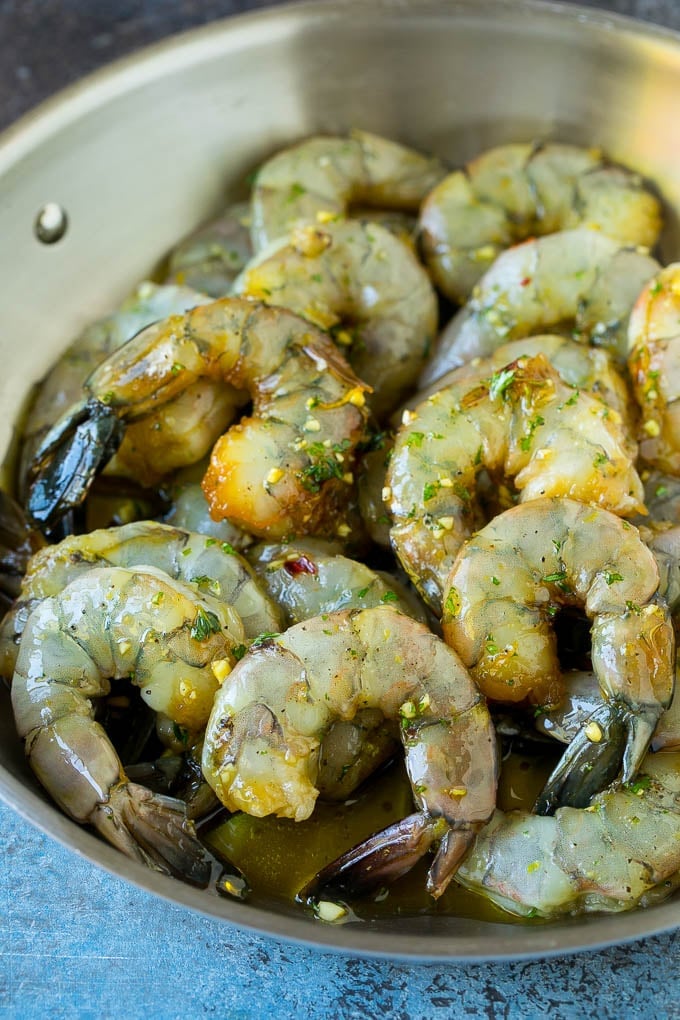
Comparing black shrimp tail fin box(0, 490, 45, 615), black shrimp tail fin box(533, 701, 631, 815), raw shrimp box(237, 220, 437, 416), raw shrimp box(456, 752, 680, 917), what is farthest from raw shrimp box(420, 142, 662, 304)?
raw shrimp box(456, 752, 680, 917)

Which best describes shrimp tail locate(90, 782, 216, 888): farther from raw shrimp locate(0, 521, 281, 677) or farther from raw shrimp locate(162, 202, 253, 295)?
raw shrimp locate(162, 202, 253, 295)

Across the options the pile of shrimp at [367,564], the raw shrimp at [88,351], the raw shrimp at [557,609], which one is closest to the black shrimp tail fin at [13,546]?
the pile of shrimp at [367,564]

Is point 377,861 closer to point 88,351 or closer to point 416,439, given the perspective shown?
point 416,439

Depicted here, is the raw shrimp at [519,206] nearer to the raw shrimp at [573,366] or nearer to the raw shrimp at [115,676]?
the raw shrimp at [573,366]

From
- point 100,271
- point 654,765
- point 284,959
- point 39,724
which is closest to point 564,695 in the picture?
point 654,765

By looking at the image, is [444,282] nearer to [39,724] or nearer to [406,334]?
[406,334]

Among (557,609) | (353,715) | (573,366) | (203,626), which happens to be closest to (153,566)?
(203,626)
